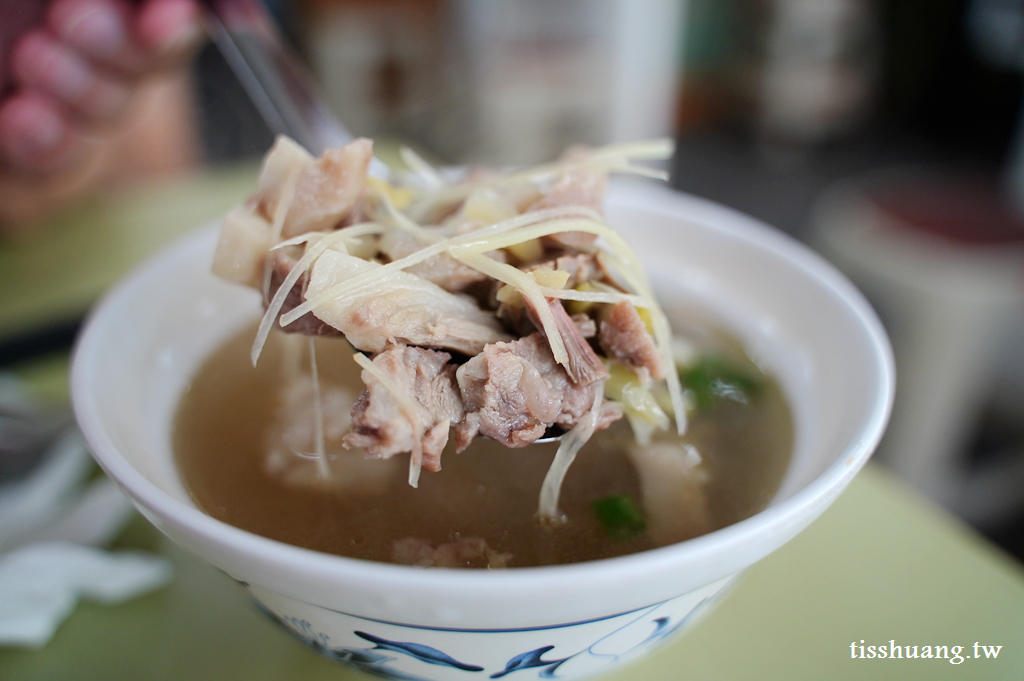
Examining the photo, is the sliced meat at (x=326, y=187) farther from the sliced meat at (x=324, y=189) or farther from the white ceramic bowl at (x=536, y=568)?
the white ceramic bowl at (x=536, y=568)

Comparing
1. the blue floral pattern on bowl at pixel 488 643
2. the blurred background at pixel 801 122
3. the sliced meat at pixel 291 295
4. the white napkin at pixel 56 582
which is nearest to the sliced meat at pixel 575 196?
the sliced meat at pixel 291 295

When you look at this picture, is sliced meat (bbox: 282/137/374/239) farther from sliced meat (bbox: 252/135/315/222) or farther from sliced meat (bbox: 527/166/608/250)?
sliced meat (bbox: 527/166/608/250)

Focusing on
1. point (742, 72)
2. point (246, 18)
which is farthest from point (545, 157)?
point (246, 18)

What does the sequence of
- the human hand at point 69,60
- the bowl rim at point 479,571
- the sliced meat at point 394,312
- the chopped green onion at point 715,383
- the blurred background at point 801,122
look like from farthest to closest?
the blurred background at point 801,122, the human hand at point 69,60, the chopped green onion at point 715,383, the sliced meat at point 394,312, the bowl rim at point 479,571

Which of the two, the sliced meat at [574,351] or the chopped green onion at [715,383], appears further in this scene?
the chopped green onion at [715,383]

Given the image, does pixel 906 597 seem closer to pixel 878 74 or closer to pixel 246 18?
pixel 246 18

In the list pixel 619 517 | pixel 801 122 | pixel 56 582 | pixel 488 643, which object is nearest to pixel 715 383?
pixel 619 517
